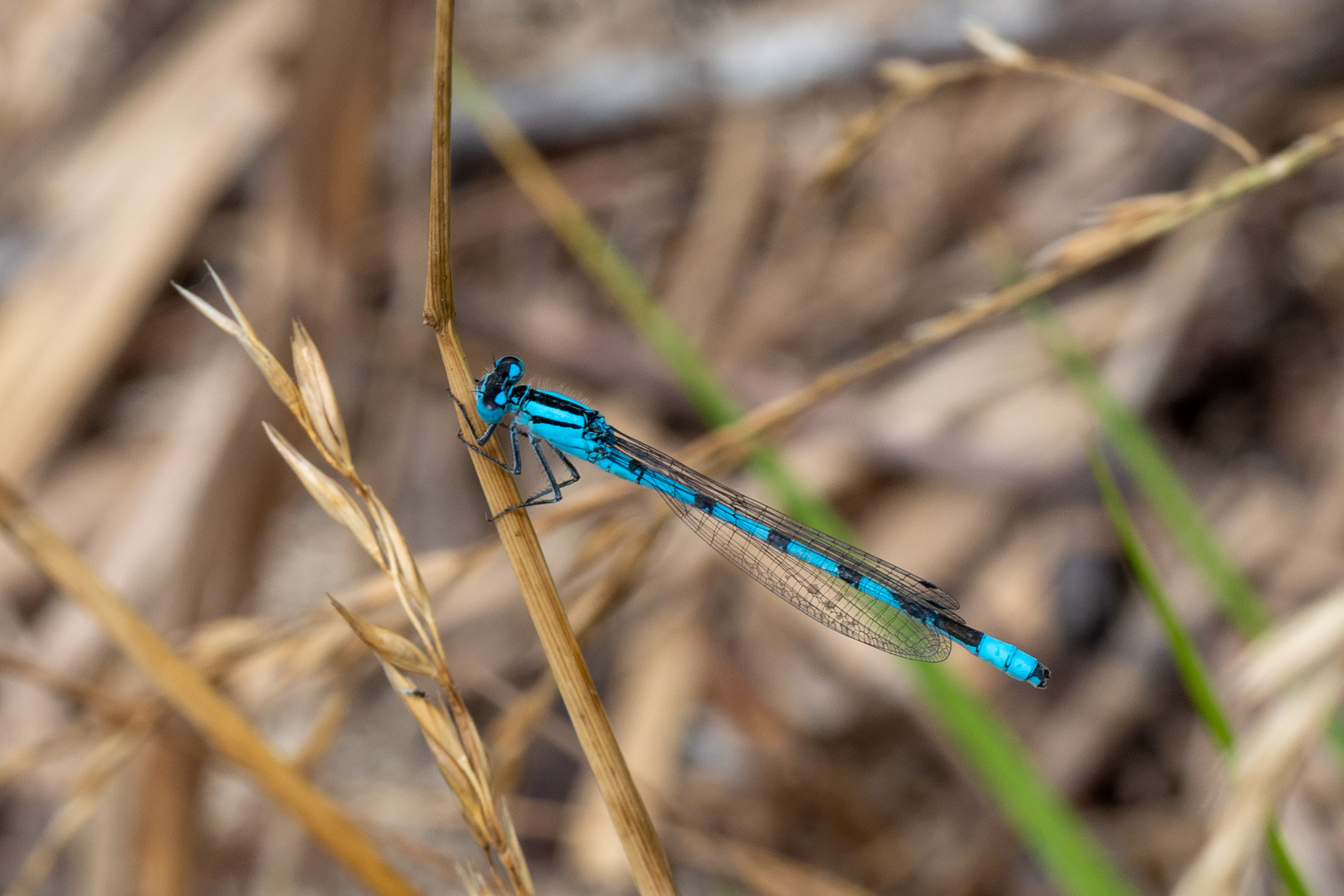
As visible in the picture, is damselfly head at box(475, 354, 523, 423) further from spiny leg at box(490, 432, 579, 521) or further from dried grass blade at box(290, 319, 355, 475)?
dried grass blade at box(290, 319, 355, 475)

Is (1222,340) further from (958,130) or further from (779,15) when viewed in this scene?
→ (779,15)

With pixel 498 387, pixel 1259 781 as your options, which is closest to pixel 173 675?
pixel 498 387

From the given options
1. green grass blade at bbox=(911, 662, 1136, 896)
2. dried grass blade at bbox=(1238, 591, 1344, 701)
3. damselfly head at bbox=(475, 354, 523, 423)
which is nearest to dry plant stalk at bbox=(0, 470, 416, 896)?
damselfly head at bbox=(475, 354, 523, 423)

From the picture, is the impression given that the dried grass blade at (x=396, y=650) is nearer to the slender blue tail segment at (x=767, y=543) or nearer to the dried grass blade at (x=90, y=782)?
the dried grass blade at (x=90, y=782)

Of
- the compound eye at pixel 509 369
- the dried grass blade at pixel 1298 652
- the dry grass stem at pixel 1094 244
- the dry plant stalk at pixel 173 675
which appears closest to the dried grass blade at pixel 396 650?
the dry plant stalk at pixel 173 675

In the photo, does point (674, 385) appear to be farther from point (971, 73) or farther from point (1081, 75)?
point (1081, 75)

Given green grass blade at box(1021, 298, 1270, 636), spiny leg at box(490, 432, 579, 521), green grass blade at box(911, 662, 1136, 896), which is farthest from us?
spiny leg at box(490, 432, 579, 521)
